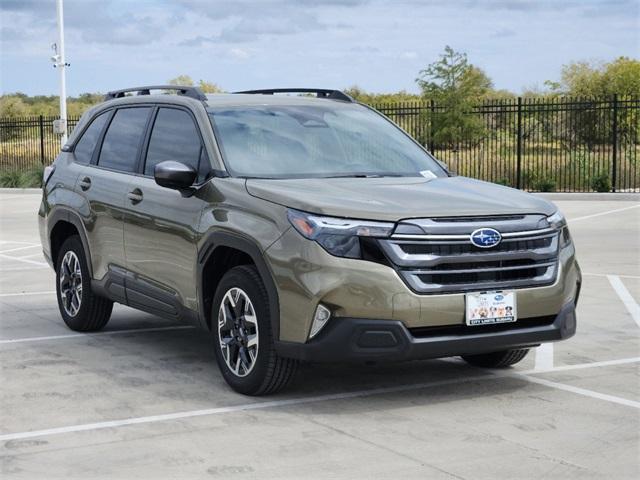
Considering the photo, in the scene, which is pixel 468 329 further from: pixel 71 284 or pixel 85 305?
pixel 71 284

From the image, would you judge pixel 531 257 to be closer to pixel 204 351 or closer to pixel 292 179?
pixel 292 179

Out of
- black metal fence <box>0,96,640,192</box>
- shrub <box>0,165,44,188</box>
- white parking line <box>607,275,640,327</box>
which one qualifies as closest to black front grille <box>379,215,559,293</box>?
white parking line <box>607,275,640,327</box>

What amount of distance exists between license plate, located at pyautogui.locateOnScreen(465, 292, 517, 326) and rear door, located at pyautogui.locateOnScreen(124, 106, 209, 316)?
188cm

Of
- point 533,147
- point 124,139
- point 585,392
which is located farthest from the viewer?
point 533,147

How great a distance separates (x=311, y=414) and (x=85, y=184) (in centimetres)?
335

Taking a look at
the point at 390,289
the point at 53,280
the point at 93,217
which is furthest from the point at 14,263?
the point at 390,289

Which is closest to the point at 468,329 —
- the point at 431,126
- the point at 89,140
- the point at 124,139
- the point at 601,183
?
the point at 124,139

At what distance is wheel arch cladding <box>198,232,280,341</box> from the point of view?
6191mm

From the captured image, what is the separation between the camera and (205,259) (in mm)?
6840

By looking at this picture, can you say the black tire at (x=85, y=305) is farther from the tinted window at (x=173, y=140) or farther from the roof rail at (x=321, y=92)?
the roof rail at (x=321, y=92)

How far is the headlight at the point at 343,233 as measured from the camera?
5980mm

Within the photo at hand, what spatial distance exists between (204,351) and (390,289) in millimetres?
2620

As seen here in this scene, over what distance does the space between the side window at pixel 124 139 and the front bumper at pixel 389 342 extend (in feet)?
8.63

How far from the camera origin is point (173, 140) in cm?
765
